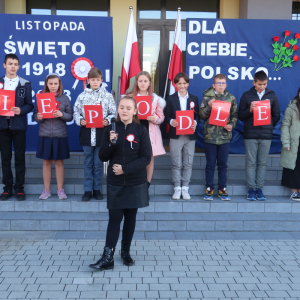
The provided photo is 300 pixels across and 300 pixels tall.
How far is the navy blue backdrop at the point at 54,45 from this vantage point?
6234 mm

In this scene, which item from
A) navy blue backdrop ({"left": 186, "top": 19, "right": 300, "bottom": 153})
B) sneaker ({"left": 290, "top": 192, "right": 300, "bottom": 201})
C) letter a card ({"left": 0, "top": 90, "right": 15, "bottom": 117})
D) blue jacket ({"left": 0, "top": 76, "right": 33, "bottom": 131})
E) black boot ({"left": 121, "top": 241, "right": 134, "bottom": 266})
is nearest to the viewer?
black boot ({"left": 121, "top": 241, "right": 134, "bottom": 266})

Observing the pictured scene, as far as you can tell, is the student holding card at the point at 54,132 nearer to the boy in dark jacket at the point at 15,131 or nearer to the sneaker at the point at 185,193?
the boy in dark jacket at the point at 15,131

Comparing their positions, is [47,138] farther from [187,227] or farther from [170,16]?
[170,16]

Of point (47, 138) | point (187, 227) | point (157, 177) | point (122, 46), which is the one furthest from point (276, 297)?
point (122, 46)

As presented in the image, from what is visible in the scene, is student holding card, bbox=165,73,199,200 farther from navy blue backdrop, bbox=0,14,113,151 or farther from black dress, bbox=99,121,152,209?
navy blue backdrop, bbox=0,14,113,151

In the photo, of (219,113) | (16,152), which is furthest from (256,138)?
(16,152)

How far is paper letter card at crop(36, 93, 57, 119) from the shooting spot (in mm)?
4711

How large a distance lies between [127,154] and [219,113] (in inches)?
79.0

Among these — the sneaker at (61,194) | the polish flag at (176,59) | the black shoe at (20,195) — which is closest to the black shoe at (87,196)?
the sneaker at (61,194)

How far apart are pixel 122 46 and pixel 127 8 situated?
78 centimetres

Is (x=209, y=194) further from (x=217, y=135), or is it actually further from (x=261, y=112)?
(x=261, y=112)

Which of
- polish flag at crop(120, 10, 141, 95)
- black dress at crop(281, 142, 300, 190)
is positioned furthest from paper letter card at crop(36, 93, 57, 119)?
black dress at crop(281, 142, 300, 190)

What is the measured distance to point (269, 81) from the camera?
647cm

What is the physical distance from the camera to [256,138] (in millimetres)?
5145
